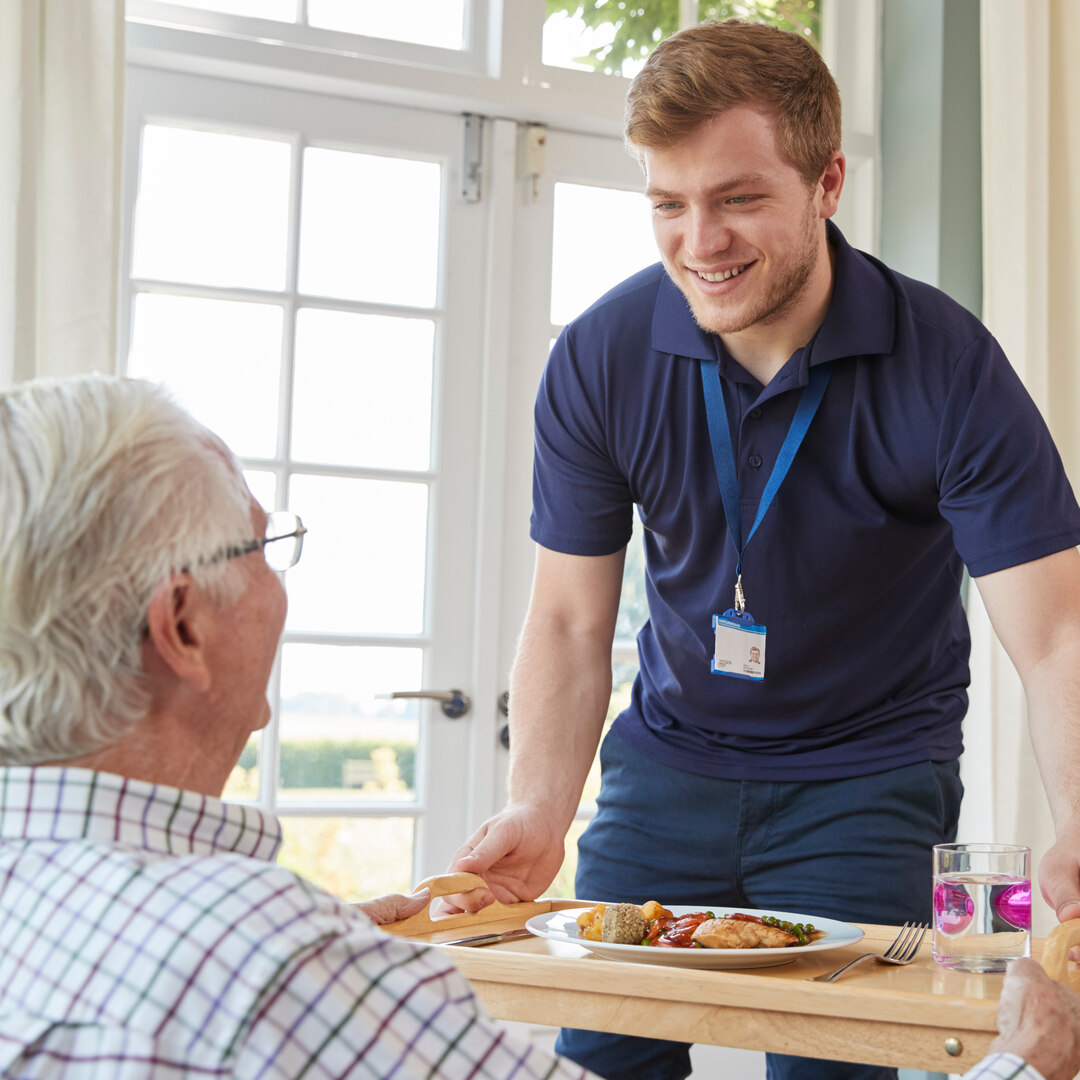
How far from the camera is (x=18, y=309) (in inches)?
86.0

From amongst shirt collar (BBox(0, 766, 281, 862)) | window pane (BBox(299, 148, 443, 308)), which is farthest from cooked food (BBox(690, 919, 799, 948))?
window pane (BBox(299, 148, 443, 308))

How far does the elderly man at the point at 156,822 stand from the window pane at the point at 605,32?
A: 7.47ft

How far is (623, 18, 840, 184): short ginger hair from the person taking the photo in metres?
1.57

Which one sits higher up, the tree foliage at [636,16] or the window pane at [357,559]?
the tree foliage at [636,16]

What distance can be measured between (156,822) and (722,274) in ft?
3.61

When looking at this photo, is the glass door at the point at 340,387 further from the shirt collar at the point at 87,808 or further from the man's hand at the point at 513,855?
the shirt collar at the point at 87,808

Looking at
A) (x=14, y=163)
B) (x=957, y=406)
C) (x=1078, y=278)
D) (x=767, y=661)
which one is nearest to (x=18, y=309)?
(x=14, y=163)

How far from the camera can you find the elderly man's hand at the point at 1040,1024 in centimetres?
93

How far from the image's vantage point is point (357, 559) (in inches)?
108

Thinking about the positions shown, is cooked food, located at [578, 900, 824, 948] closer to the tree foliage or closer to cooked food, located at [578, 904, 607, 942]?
cooked food, located at [578, 904, 607, 942]

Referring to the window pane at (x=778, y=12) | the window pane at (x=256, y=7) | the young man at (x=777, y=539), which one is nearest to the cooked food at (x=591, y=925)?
the young man at (x=777, y=539)

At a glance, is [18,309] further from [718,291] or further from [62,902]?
[62,902]

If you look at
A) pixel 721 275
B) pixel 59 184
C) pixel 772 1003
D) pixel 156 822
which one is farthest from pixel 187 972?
pixel 59 184

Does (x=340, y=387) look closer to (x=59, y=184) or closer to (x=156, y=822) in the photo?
(x=59, y=184)
